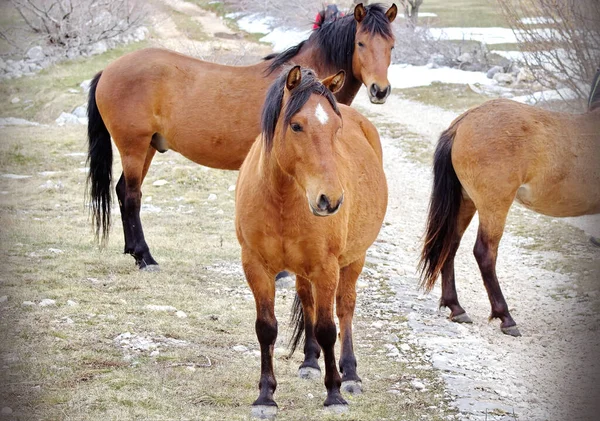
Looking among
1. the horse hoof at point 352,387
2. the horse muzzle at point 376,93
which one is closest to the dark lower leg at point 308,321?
the horse hoof at point 352,387

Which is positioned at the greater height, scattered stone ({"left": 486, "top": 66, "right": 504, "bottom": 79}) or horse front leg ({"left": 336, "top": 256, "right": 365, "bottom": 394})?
horse front leg ({"left": 336, "top": 256, "right": 365, "bottom": 394})

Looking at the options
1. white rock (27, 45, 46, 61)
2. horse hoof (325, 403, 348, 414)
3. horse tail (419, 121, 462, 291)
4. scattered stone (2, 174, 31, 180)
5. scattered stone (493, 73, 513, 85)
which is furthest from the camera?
white rock (27, 45, 46, 61)

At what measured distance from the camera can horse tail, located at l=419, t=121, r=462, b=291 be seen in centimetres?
600

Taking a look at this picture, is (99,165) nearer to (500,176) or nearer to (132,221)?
(132,221)

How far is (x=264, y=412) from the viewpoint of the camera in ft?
12.8

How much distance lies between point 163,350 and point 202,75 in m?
3.13

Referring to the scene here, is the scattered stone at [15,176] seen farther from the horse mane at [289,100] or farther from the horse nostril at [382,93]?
the horse mane at [289,100]

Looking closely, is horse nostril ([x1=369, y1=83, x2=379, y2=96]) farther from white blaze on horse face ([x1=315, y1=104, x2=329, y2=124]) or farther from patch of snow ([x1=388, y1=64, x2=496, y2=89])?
patch of snow ([x1=388, y1=64, x2=496, y2=89])

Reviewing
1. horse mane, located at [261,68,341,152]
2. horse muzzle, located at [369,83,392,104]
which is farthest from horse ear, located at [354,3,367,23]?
horse mane, located at [261,68,341,152]

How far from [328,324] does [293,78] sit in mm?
1333

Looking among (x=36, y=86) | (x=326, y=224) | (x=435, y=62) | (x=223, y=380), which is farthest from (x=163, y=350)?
(x=435, y=62)

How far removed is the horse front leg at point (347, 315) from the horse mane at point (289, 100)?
3.96 ft

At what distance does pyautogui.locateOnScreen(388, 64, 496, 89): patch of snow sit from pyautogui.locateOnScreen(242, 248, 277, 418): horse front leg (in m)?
17.4

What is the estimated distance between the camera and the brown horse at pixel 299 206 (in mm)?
3572
